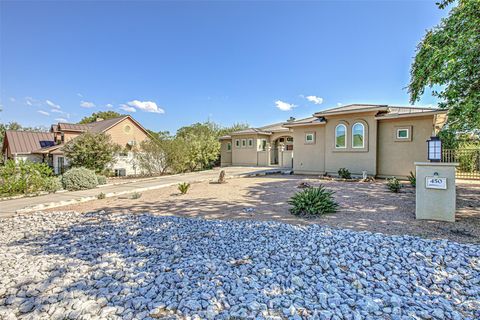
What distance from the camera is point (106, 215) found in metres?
6.80

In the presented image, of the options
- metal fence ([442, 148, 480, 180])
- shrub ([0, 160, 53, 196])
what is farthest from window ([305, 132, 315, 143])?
shrub ([0, 160, 53, 196])

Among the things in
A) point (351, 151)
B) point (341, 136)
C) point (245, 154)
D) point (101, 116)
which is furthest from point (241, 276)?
point (101, 116)

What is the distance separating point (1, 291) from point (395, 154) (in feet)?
51.8

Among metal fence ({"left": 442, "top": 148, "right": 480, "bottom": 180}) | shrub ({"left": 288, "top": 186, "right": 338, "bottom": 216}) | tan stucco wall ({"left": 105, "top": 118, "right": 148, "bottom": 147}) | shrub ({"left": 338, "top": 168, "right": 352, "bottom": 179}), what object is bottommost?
shrub ({"left": 288, "top": 186, "right": 338, "bottom": 216})

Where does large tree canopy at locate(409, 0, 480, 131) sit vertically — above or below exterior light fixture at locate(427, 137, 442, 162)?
above

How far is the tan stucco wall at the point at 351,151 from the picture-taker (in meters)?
13.5

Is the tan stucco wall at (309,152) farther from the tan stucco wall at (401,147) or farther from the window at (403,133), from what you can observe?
the window at (403,133)

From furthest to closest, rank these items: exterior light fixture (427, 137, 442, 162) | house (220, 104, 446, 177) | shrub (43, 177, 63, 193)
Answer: house (220, 104, 446, 177), shrub (43, 177, 63, 193), exterior light fixture (427, 137, 442, 162)

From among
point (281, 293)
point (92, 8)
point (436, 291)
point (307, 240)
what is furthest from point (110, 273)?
point (92, 8)

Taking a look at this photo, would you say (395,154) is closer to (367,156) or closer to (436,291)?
(367,156)

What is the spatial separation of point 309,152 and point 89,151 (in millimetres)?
15412

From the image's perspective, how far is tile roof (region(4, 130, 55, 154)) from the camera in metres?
25.5

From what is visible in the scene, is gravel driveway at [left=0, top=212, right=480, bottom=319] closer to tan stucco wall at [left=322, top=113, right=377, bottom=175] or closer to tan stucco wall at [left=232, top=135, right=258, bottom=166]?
tan stucco wall at [left=322, top=113, right=377, bottom=175]

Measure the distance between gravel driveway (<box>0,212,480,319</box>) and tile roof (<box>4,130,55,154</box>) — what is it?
28.0 meters
